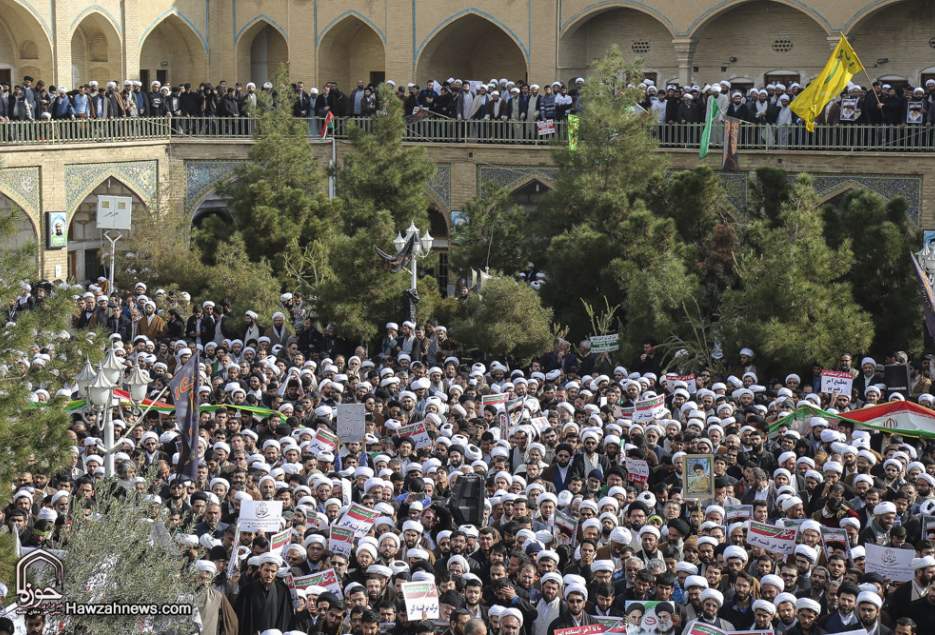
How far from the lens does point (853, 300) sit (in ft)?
55.4

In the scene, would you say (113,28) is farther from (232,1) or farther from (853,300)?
(853,300)

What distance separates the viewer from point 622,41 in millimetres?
27844

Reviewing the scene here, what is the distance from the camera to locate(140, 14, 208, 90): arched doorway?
97.8 ft

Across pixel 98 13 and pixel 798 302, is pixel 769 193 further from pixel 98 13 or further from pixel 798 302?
pixel 98 13

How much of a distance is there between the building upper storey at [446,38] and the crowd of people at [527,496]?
10054 mm

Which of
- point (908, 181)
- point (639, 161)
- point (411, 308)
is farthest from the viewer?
point (908, 181)

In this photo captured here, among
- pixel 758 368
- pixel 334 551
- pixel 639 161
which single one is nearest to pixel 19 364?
pixel 334 551

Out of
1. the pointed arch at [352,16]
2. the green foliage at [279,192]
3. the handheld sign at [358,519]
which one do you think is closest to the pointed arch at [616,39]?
the pointed arch at [352,16]

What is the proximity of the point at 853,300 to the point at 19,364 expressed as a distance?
977 centimetres

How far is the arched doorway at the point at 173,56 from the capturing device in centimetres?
2980

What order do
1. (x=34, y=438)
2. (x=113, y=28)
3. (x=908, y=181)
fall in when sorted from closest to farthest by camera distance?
(x=34, y=438)
(x=908, y=181)
(x=113, y=28)

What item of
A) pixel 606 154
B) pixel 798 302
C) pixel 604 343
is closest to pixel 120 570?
pixel 604 343

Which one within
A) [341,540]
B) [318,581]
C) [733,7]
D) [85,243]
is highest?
[733,7]

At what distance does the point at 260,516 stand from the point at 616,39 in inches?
757
